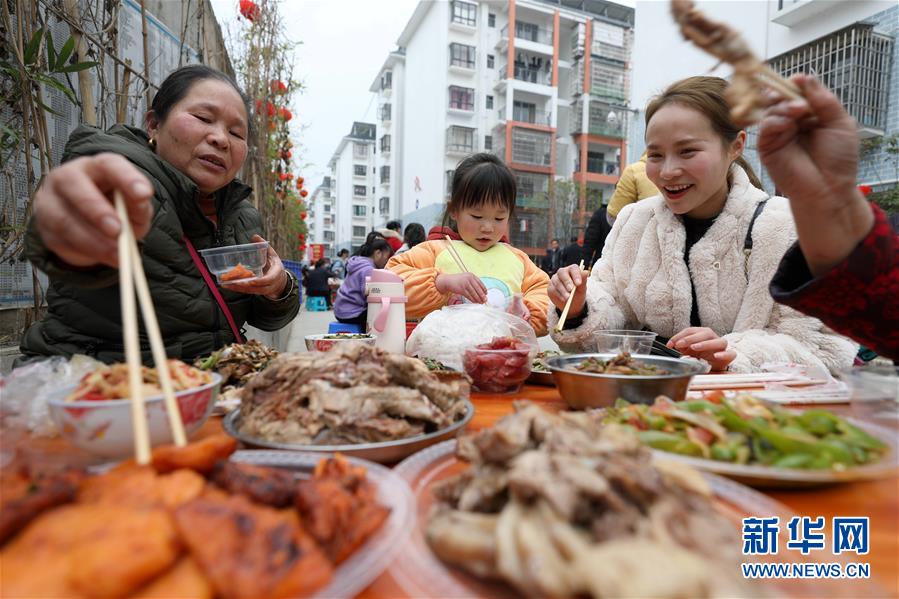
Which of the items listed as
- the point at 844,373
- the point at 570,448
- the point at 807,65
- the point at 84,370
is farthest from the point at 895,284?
the point at 807,65

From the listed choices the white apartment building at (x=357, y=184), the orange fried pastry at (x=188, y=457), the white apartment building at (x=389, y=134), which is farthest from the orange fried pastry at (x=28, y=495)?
the white apartment building at (x=357, y=184)

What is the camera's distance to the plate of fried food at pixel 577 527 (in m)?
0.48

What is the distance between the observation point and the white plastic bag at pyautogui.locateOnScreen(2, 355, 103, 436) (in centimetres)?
99

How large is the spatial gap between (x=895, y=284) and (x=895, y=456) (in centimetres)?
74

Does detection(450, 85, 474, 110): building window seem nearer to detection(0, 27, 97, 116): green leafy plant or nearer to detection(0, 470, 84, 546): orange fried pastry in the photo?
detection(0, 27, 97, 116): green leafy plant

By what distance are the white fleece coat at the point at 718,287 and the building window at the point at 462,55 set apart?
99.4 feet

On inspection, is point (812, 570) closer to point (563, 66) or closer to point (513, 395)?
point (513, 395)

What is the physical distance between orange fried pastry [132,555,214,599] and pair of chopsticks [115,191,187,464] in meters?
0.23

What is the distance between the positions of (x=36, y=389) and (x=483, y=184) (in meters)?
2.40

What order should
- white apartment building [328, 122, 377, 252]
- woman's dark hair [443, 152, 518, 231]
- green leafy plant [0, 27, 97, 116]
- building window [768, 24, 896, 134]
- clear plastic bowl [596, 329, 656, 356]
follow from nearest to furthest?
clear plastic bowl [596, 329, 656, 356]
green leafy plant [0, 27, 97, 116]
woman's dark hair [443, 152, 518, 231]
building window [768, 24, 896, 134]
white apartment building [328, 122, 377, 252]

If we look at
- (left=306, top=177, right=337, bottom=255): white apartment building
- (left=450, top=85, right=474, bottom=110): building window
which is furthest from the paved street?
(left=306, top=177, right=337, bottom=255): white apartment building

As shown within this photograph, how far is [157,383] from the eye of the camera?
916 mm

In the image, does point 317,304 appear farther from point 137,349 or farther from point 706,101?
point 137,349

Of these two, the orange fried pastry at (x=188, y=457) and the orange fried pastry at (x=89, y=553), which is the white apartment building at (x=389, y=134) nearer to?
the orange fried pastry at (x=188, y=457)
